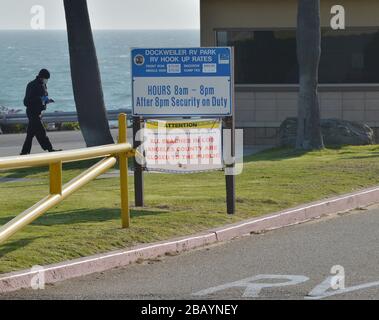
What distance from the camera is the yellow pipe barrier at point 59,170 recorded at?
965cm

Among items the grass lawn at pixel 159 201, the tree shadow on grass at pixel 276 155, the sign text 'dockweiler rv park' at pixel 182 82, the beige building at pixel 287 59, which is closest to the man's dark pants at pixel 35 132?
the grass lawn at pixel 159 201

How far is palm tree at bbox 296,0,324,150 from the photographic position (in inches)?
880

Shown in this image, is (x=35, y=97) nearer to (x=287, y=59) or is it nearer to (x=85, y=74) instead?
(x=85, y=74)

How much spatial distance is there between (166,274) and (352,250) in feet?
7.19

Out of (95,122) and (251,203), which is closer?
(251,203)

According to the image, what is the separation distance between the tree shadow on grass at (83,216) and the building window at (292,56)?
46.9ft

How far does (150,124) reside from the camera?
13.5m

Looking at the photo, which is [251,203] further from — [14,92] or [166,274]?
[14,92]

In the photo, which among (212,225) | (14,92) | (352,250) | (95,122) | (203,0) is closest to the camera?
(352,250)

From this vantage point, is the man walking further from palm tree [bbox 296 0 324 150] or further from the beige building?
the beige building

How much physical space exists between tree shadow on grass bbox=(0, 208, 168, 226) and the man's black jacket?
9.24 metres

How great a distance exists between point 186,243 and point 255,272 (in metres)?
1.41
